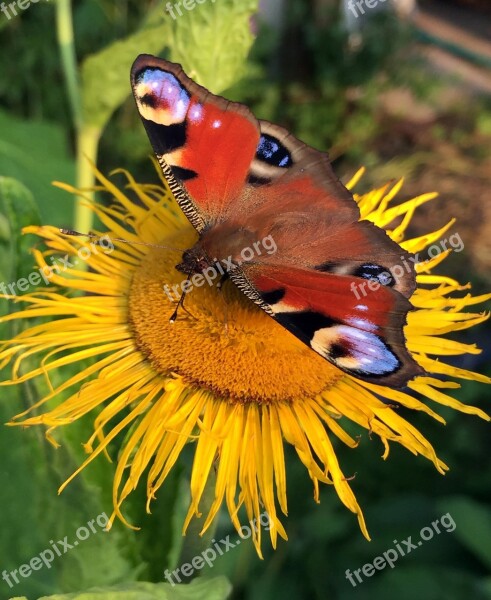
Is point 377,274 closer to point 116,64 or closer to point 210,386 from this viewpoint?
point 210,386

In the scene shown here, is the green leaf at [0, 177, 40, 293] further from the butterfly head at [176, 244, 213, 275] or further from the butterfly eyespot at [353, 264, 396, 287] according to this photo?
the butterfly eyespot at [353, 264, 396, 287]

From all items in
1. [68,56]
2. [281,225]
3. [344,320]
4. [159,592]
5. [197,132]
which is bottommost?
[159,592]

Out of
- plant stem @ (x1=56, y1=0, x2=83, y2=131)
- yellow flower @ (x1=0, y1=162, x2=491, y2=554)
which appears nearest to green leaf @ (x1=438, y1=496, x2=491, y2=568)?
yellow flower @ (x1=0, y1=162, x2=491, y2=554)

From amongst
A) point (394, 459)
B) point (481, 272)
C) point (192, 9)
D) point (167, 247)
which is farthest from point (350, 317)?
point (481, 272)

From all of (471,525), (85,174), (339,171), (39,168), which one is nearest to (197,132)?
(85,174)

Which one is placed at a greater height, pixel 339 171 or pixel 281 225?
pixel 339 171

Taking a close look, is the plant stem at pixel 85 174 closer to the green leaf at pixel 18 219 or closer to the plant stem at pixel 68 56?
the plant stem at pixel 68 56
